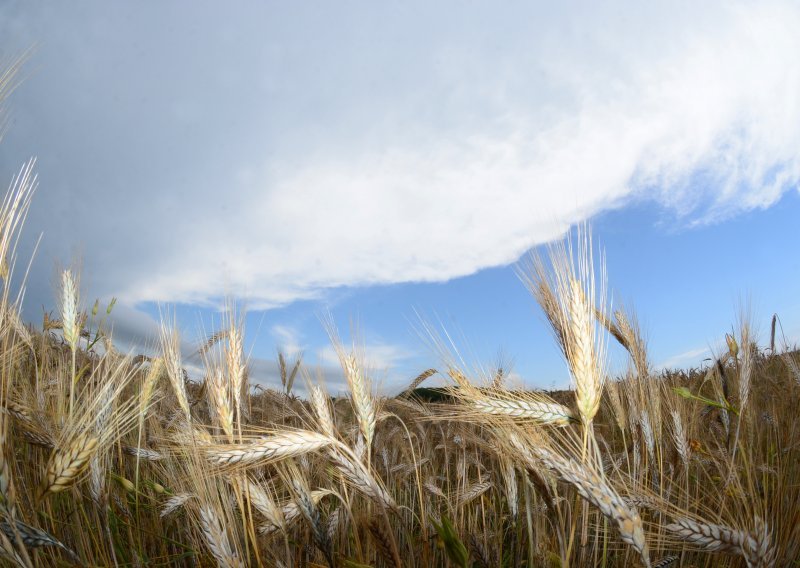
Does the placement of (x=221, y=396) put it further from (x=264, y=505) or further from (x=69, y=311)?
(x=69, y=311)

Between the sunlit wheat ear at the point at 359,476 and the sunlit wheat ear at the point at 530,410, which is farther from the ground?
the sunlit wheat ear at the point at 530,410

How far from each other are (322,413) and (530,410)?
32.4 inches

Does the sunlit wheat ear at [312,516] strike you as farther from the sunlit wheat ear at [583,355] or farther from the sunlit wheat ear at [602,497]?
the sunlit wheat ear at [583,355]

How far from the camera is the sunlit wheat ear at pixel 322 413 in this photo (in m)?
1.86

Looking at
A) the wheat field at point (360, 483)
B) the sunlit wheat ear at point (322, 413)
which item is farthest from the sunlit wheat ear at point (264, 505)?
the sunlit wheat ear at point (322, 413)

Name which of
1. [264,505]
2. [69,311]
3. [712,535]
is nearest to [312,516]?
[264,505]

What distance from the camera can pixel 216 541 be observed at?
4.96 feet

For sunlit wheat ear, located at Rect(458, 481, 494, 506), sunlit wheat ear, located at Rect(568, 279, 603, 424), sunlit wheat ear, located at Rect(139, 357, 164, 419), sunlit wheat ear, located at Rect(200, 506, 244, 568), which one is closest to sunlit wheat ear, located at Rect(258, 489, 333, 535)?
sunlit wheat ear, located at Rect(200, 506, 244, 568)

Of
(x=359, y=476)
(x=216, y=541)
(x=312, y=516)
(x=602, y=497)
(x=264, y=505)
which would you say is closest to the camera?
(x=602, y=497)

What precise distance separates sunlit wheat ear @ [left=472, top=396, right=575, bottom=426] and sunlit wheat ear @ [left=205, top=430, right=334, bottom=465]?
565mm

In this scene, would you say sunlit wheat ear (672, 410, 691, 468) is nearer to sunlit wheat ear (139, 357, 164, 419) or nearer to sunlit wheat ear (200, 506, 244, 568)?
sunlit wheat ear (200, 506, 244, 568)

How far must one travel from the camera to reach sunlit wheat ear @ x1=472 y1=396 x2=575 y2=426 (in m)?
1.72

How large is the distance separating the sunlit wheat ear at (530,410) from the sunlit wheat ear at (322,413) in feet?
1.86

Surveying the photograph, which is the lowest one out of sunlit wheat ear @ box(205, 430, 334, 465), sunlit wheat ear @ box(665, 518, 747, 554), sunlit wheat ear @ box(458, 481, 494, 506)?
sunlit wheat ear @ box(458, 481, 494, 506)
